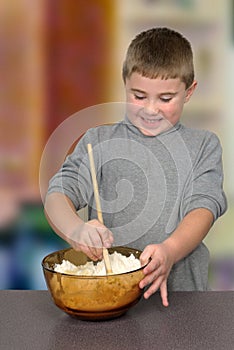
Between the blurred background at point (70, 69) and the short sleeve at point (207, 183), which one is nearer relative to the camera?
the short sleeve at point (207, 183)

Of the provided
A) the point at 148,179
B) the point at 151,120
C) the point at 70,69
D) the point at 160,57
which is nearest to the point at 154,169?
the point at 148,179

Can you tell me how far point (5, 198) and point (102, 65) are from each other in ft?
2.58

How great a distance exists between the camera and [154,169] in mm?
1659

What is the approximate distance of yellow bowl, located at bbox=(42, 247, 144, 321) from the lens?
1061 mm

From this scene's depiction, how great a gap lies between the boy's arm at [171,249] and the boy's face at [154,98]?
0.26 m

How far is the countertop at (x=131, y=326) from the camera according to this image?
1021 mm

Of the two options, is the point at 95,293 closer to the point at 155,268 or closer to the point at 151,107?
the point at 155,268

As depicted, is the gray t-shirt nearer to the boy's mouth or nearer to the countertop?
the boy's mouth

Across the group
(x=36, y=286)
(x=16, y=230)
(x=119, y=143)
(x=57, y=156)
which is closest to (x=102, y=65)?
(x=16, y=230)

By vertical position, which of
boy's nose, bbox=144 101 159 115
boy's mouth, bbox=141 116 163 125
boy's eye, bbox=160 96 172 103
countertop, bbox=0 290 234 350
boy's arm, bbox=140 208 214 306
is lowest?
countertop, bbox=0 290 234 350

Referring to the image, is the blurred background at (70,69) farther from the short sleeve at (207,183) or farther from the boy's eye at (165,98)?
the boy's eye at (165,98)

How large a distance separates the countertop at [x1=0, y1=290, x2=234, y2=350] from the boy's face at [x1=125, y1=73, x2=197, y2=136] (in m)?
0.47

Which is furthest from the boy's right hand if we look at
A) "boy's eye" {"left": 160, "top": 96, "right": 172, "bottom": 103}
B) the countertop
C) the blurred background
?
the blurred background

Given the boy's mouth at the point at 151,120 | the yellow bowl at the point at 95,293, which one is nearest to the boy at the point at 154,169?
the boy's mouth at the point at 151,120
